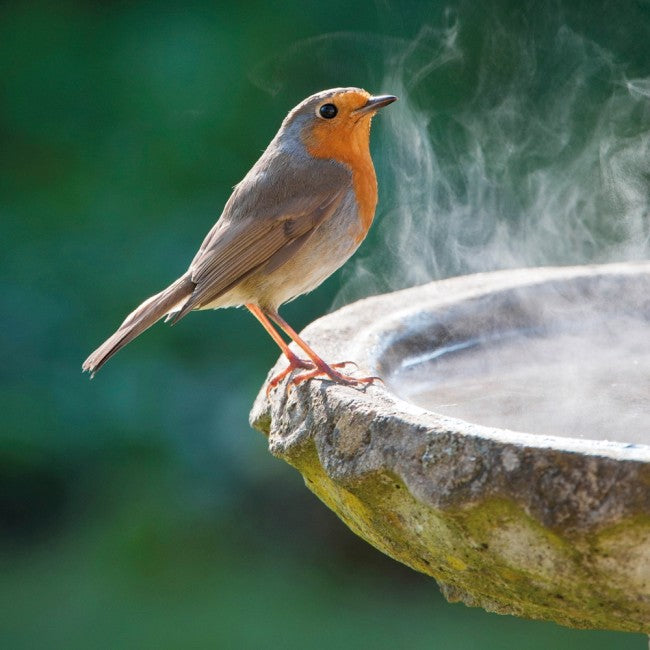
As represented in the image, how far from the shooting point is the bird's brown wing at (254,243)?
342 centimetres

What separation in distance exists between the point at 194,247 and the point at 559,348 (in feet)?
9.19

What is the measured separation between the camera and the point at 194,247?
576cm

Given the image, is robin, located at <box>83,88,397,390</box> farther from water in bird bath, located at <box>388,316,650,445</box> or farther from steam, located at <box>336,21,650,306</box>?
steam, located at <box>336,21,650,306</box>

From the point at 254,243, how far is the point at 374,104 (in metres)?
0.58

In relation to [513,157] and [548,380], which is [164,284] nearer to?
[513,157]

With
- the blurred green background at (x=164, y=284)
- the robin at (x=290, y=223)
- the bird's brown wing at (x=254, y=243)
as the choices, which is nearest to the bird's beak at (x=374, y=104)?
the robin at (x=290, y=223)

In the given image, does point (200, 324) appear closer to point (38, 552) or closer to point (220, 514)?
point (220, 514)

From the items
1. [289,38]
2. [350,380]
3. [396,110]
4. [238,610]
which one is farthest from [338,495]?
[289,38]

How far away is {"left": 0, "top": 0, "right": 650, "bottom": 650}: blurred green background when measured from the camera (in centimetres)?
572

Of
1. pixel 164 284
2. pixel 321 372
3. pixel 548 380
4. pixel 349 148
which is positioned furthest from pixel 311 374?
pixel 164 284

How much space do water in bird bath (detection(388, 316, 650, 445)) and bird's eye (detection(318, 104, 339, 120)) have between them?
874 mm

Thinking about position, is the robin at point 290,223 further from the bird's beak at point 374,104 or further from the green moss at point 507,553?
the green moss at point 507,553

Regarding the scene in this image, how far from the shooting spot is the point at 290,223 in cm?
354

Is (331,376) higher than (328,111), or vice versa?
(328,111)
